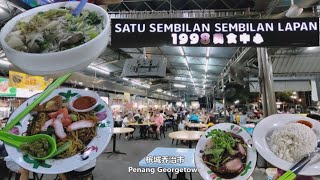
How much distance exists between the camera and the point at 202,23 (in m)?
1.66

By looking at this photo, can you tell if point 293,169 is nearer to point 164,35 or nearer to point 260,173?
point 164,35

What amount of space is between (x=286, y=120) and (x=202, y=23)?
0.86m

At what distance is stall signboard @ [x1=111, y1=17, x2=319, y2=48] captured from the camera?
1636 mm

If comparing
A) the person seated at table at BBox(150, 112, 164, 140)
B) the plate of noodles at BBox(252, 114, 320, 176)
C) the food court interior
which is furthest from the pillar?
the person seated at table at BBox(150, 112, 164, 140)

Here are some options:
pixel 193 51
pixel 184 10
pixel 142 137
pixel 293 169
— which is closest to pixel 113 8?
pixel 184 10

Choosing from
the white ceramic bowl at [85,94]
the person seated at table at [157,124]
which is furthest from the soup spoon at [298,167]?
the person seated at table at [157,124]

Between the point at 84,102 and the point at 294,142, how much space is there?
3.01 ft

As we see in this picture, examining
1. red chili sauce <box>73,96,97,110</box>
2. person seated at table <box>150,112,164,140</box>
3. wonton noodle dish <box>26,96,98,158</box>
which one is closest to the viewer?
wonton noodle dish <box>26,96,98,158</box>

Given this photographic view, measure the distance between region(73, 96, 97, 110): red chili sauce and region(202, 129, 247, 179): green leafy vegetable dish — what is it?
25.0 inches

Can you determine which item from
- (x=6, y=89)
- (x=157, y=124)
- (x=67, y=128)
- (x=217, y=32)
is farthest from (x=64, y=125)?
(x=157, y=124)

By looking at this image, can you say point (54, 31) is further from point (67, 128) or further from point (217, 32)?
point (217, 32)

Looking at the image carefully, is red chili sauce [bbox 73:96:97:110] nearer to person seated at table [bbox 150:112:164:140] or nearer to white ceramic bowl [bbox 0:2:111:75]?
white ceramic bowl [bbox 0:2:111:75]

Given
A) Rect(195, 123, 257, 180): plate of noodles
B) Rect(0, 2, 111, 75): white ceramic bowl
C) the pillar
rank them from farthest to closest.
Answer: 1. the pillar
2. Rect(195, 123, 257, 180): plate of noodles
3. Rect(0, 2, 111, 75): white ceramic bowl

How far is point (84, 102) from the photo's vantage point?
1.05 meters
